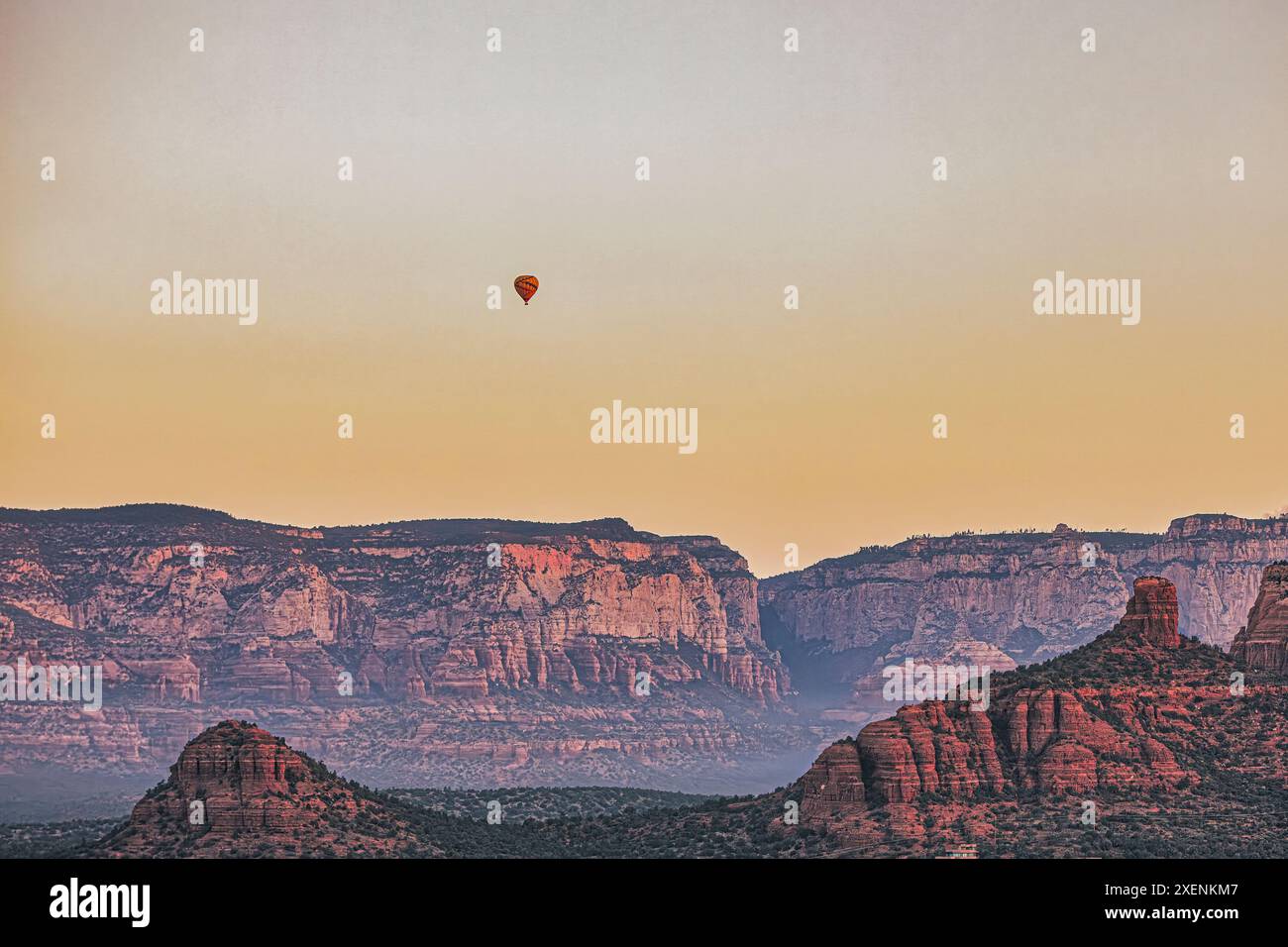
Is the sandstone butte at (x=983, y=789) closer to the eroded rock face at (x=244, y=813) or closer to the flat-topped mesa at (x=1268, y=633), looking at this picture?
the eroded rock face at (x=244, y=813)

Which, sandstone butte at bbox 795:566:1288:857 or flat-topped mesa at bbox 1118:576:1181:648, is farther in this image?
flat-topped mesa at bbox 1118:576:1181:648

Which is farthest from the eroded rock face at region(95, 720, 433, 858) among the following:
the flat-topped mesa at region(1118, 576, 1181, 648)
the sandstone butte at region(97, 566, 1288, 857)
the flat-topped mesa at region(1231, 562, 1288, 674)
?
the flat-topped mesa at region(1231, 562, 1288, 674)

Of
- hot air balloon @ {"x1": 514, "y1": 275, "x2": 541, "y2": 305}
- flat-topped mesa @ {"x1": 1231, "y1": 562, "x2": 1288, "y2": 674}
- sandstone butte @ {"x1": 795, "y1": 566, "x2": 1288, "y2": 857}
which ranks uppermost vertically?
hot air balloon @ {"x1": 514, "y1": 275, "x2": 541, "y2": 305}
